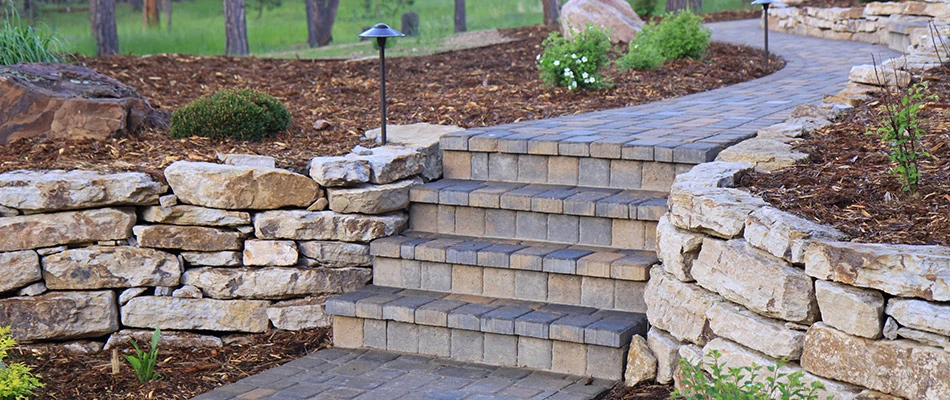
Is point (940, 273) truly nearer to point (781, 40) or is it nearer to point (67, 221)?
point (67, 221)

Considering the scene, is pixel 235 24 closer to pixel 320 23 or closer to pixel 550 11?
pixel 320 23

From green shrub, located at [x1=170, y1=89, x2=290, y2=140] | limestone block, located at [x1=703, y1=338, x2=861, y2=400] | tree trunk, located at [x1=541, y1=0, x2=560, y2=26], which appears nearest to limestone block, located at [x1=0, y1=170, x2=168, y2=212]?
green shrub, located at [x1=170, y1=89, x2=290, y2=140]

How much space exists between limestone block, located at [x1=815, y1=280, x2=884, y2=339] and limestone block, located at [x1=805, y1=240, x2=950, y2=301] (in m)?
0.03

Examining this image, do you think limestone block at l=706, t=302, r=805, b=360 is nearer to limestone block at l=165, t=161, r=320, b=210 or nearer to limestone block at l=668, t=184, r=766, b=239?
limestone block at l=668, t=184, r=766, b=239

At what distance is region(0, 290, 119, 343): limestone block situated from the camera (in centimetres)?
507

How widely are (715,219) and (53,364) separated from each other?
11.5 feet

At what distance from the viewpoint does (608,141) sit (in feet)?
17.3

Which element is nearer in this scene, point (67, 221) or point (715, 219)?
point (715, 219)

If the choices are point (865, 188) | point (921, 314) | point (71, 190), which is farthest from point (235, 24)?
point (921, 314)

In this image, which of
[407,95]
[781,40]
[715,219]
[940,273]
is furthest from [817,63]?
[940,273]

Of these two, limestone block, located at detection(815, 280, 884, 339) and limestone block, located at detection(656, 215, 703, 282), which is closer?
limestone block, located at detection(815, 280, 884, 339)

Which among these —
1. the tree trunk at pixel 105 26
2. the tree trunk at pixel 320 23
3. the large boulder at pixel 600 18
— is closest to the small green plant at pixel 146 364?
the large boulder at pixel 600 18

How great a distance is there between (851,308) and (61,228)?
391cm

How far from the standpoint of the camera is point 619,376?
14.6 ft
